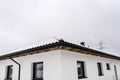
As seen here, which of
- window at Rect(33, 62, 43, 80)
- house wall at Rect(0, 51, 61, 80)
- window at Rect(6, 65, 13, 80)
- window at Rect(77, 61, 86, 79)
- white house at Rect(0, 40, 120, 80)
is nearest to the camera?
white house at Rect(0, 40, 120, 80)

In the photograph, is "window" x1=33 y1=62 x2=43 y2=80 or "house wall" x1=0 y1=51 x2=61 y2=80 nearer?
"house wall" x1=0 y1=51 x2=61 y2=80

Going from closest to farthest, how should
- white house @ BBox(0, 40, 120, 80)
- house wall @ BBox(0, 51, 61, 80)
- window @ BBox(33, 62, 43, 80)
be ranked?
white house @ BBox(0, 40, 120, 80)
house wall @ BBox(0, 51, 61, 80)
window @ BBox(33, 62, 43, 80)

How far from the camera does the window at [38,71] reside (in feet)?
22.1

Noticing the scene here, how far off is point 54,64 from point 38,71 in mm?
1370

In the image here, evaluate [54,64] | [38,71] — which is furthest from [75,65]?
[38,71]

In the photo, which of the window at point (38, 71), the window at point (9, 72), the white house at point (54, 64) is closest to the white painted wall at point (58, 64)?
the white house at point (54, 64)

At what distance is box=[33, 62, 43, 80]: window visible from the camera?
22.1 feet

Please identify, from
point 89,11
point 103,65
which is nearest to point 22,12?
point 89,11

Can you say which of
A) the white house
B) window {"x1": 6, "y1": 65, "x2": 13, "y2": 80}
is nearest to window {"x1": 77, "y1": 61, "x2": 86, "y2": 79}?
the white house

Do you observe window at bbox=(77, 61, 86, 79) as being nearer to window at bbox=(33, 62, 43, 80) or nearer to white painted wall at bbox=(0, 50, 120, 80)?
white painted wall at bbox=(0, 50, 120, 80)

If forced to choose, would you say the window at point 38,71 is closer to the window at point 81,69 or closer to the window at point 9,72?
the window at point 81,69

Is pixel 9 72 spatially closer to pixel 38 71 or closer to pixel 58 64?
pixel 38 71

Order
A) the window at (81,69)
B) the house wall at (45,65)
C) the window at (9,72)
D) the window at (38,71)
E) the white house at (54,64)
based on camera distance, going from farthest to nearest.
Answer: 1. the window at (9,72)
2. the window at (81,69)
3. the window at (38,71)
4. the house wall at (45,65)
5. the white house at (54,64)

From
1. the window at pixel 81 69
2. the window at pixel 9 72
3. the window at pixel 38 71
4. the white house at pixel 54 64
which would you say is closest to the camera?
the white house at pixel 54 64
